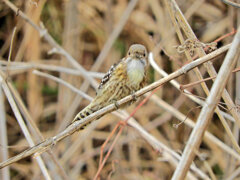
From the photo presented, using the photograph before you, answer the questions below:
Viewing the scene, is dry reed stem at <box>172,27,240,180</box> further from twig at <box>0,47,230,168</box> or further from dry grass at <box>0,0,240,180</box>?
dry grass at <box>0,0,240,180</box>

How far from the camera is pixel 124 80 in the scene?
2.82m

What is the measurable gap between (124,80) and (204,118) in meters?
1.59

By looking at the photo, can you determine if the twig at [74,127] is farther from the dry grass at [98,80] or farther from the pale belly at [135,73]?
the dry grass at [98,80]

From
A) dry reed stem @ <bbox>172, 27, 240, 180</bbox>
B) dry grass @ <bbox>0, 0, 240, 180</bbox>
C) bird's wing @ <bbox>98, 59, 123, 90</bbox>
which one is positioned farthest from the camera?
dry grass @ <bbox>0, 0, 240, 180</bbox>

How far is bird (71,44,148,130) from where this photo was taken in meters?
2.73

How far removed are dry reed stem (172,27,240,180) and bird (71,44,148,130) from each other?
4.58 feet

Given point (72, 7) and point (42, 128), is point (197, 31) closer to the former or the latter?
point (72, 7)

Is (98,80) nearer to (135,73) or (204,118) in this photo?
(135,73)

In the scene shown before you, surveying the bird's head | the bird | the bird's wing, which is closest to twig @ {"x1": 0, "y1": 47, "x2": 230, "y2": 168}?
the bird

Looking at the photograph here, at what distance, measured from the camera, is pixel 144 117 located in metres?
4.78

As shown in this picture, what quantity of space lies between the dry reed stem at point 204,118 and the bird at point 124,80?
1395 millimetres

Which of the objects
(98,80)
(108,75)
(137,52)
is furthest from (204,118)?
(98,80)

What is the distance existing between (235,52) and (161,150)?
162 centimetres

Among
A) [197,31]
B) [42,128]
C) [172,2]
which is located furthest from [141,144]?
[172,2]
